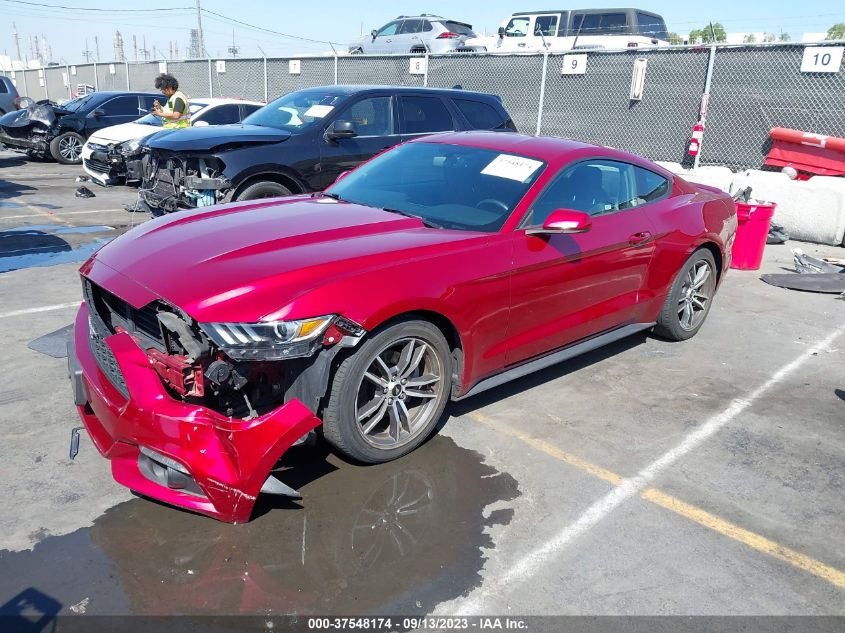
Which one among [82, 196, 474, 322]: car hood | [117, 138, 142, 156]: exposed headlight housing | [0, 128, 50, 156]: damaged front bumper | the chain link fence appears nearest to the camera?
[82, 196, 474, 322]: car hood

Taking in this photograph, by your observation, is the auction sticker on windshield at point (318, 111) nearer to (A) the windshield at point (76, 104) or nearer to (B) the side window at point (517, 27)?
(A) the windshield at point (76, 104)

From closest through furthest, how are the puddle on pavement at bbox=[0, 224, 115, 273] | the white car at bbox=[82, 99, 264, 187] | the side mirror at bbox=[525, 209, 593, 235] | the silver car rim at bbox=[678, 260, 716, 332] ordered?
the side mirror at bbox=[525, 209, 593, 235], the silver car rim at bbox=[678, 260, 716, 332], the puddle on pavement at bbox=[0, 224, 115, 273], the white car at bbox=[82, 99, 264, 187]

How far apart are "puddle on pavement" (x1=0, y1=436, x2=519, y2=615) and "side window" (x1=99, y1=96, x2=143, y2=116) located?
564 inches

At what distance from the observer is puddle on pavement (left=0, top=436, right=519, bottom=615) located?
2650 millimetres

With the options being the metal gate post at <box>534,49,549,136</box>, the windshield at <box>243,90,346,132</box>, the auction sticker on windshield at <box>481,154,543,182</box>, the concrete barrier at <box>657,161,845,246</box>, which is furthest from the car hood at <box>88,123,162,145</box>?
the concrete barrier at <box>657,161,845,246</box>

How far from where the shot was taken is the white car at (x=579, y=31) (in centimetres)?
1759

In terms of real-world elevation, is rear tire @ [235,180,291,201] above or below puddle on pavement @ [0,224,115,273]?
above

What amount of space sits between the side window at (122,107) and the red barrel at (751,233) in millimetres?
12955

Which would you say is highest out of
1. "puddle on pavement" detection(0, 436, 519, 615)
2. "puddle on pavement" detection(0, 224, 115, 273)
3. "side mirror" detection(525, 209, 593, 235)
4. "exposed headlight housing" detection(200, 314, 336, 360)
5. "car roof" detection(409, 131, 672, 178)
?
"car roof" detection(409, 131, 672, 178)

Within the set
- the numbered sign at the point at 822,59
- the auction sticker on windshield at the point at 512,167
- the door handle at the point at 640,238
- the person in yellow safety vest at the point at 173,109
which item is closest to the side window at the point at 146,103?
the person in yellow safety vest at the point at 173,109

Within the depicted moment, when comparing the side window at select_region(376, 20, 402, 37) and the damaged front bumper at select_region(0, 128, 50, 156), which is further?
the side window at select_region(376, 20, 402, 37)

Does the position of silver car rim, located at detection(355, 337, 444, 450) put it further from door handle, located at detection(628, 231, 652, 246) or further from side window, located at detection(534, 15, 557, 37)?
side window, located at detection(534, 15, 557, 37)

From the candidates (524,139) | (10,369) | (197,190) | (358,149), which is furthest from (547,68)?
(10,369)

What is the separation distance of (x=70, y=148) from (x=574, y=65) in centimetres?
1127
